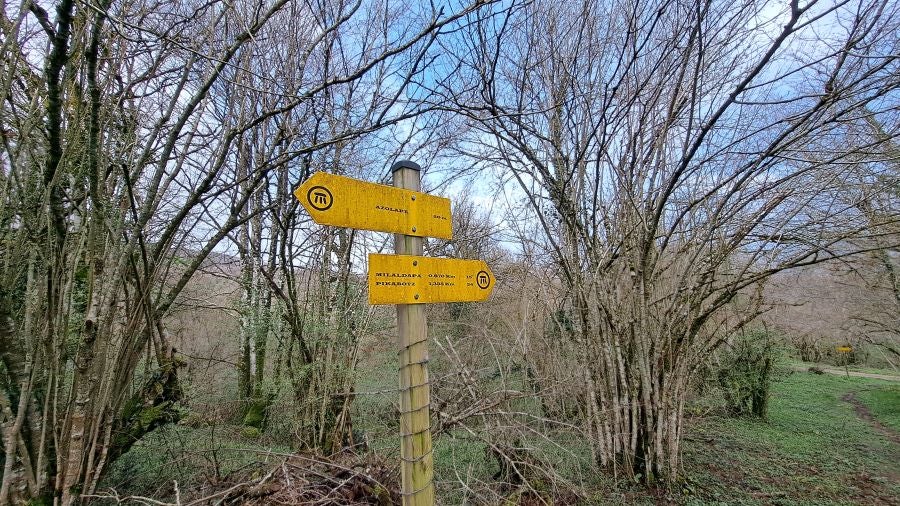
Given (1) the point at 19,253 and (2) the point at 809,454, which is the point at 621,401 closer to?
(2) the point at 809,454

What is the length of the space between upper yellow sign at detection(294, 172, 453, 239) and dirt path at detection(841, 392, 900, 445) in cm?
906

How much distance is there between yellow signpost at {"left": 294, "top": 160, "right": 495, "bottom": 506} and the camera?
1.60 m

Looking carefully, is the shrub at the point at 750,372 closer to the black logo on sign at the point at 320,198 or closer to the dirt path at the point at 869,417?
the dirt path at the point at 869,417

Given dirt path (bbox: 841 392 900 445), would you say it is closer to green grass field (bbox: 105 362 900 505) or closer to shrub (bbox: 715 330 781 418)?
green grass field (bbox: 105 362 900 505)

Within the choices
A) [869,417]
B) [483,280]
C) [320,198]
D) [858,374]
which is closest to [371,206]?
[320,198]

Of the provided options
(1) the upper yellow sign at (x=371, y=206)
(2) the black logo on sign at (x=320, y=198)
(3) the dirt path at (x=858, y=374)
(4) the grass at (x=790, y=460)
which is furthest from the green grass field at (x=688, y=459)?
(3) the dirt path at (x=858, y=374)

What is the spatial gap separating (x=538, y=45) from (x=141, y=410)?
5.02 m

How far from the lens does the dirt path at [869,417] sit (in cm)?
651

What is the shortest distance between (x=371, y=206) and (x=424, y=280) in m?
0.43

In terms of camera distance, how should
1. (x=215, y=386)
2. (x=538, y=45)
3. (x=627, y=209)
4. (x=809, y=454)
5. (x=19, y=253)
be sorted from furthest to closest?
(x=215, y=386) < (x=809, y=454) < (x=538, y=45) < (x=627, y=209) < (x=19, y=253)

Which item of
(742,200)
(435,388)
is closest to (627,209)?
(742,200)

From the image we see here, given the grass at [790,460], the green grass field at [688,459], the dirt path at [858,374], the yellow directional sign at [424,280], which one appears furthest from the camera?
the dirt path at [858,374]

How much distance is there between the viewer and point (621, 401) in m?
3.53

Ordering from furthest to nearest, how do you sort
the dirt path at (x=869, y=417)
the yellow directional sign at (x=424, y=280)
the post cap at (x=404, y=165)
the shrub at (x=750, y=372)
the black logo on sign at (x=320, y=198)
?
the shrub at (x=750, y=372)
the dirt path at (x=869, y=417)
the post cap at (x=404, y=165)
the yellow directional sign at (x=424, y=280)
the black logo on sign at (x=320, y=198)
